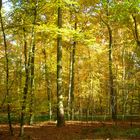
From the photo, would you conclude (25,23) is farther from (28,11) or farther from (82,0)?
(82,0)

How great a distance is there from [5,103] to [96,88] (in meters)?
27.4

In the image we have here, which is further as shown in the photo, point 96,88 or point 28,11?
point 96,88

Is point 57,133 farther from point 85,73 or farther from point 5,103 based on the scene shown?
point 85,73

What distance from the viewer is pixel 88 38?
59.2 feet

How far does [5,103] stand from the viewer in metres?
14.8

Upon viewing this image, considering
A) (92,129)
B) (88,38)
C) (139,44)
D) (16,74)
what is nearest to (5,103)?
(16,74)

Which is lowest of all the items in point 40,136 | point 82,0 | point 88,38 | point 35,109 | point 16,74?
point 40,136

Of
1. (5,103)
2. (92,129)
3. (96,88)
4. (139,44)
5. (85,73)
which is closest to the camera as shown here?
(5,103)

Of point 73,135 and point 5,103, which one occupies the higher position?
point 5,103

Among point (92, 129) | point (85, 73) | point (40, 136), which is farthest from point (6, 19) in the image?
point (85, 73)

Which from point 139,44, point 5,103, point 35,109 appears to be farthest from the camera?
point 139,44

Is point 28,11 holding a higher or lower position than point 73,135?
higher

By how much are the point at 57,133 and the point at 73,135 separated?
1000 mm

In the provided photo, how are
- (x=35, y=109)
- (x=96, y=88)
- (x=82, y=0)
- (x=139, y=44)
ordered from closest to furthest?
1. (x=35, y=109)
2. (x=139, y=44)
3. (x=82, y=0)
4. (x=96, y=88)
